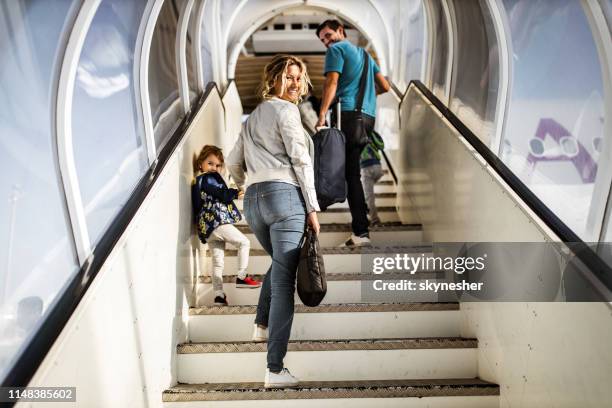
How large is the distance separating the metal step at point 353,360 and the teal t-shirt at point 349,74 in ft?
6.30

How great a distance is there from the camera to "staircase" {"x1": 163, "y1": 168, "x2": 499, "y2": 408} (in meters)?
3.26

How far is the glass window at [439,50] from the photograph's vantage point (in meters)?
5.42

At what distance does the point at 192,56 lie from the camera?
18.2 ft

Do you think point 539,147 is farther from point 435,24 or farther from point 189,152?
point 189,152

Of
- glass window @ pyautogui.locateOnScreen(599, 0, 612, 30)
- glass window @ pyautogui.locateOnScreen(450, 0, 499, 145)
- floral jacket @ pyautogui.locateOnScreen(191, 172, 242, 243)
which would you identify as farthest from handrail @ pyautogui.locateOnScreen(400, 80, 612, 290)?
floral jacket @ pyautogui.locateOnScreen(191, 172, 242, 243)

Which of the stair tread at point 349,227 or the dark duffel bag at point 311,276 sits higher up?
the dark duffel bag at point 311,276

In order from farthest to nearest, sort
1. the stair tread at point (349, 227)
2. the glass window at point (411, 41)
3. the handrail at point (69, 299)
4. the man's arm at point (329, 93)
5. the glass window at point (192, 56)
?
1. the glass window at point (411, 41)
2. the glass window at point (192, 56)
3. the stair tread at point (349, 227)
4. the man's arm at point (329, 93)
5. the handrail at point (69, 299)

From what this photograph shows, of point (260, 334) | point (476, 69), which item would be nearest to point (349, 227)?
point (476, 69)

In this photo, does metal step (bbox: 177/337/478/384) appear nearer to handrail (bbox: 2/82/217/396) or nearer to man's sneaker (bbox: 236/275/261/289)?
man's sneaker (bbox: 236/275/261/289)

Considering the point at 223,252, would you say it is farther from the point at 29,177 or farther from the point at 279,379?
the point at 29,177

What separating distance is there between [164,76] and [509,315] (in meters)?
2.69

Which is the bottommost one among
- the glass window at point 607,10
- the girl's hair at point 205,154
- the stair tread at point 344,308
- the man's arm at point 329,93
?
the stair tread at point 344,308

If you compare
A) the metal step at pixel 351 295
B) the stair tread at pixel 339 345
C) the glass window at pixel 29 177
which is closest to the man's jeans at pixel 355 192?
the metal step at pixel 351 295

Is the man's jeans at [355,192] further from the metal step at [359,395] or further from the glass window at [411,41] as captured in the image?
the glass window at [411,41]
